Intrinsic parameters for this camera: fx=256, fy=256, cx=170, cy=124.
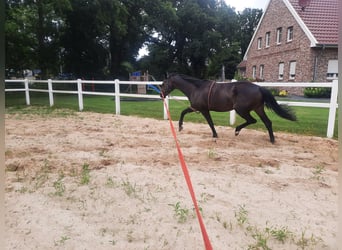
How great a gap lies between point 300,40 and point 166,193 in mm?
17664

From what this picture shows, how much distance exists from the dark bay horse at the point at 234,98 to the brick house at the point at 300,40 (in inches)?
503

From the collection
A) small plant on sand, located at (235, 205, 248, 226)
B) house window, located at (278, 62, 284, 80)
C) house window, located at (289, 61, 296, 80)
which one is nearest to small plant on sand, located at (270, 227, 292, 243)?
small plant on sand, located at (235, 205, 248, 226)

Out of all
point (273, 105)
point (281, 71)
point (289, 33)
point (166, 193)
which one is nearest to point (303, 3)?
point (289, 33)

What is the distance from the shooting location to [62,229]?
7.38 ft

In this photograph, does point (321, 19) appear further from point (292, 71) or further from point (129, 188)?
point (129, 188)

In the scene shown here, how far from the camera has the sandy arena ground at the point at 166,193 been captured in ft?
6.96

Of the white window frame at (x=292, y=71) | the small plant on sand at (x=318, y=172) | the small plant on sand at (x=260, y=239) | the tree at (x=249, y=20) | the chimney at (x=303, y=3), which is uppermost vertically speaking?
the tree at (x=249, y=20)

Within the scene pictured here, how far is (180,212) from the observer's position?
250 centimetres

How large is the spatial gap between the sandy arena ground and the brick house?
1348 cm

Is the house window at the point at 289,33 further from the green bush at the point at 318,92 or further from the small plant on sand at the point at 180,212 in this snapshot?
the small plant on sand at the point at 180,212

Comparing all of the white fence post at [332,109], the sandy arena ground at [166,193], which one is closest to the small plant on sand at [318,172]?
the sandy arena ground at [166,193]

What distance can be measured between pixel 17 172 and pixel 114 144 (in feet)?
5.75

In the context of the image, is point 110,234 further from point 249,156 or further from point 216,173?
point 249,156

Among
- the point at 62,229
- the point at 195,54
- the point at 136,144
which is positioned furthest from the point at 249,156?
the point at 195,54
